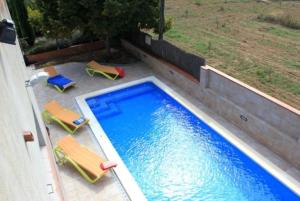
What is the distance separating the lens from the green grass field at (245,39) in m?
12.9

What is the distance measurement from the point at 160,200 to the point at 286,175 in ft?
13.1

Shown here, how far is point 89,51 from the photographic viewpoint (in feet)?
63.1

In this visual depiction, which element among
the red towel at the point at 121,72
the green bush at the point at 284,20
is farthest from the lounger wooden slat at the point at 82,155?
the green bush at the point at 284,20

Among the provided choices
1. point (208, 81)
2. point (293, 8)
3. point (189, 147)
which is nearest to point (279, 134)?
point (189, 147)

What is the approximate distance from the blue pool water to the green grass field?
3161 millimetres

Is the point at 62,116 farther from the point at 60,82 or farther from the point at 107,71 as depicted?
the point at 107,71

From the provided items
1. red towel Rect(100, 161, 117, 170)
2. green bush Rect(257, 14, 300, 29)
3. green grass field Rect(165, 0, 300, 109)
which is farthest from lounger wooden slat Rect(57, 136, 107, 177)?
green bush Rect(257, 14, 300, 29)

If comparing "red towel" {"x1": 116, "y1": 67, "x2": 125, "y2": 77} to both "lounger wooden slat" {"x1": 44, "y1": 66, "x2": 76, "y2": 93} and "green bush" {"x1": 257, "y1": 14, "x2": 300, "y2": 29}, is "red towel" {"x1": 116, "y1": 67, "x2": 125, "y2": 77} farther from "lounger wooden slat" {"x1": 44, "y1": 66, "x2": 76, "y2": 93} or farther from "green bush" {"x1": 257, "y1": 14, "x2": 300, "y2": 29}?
"green bush" {"x1": 257, "y1": 14, "x2": 300, "y2": 29}

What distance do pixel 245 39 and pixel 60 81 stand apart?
35.9 ft

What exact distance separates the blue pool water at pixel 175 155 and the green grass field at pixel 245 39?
3.16m

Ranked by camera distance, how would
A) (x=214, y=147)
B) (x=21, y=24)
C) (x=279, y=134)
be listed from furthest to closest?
(x=21, y=24)
(x=214, y=147)
(x=279, y=134)

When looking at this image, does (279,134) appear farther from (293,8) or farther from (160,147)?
(293,8)

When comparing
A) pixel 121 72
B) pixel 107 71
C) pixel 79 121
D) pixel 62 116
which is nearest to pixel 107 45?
pixel 107 71

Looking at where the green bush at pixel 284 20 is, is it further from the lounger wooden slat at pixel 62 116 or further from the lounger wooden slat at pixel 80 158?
the lounger wooden slat at pixel 80 158
